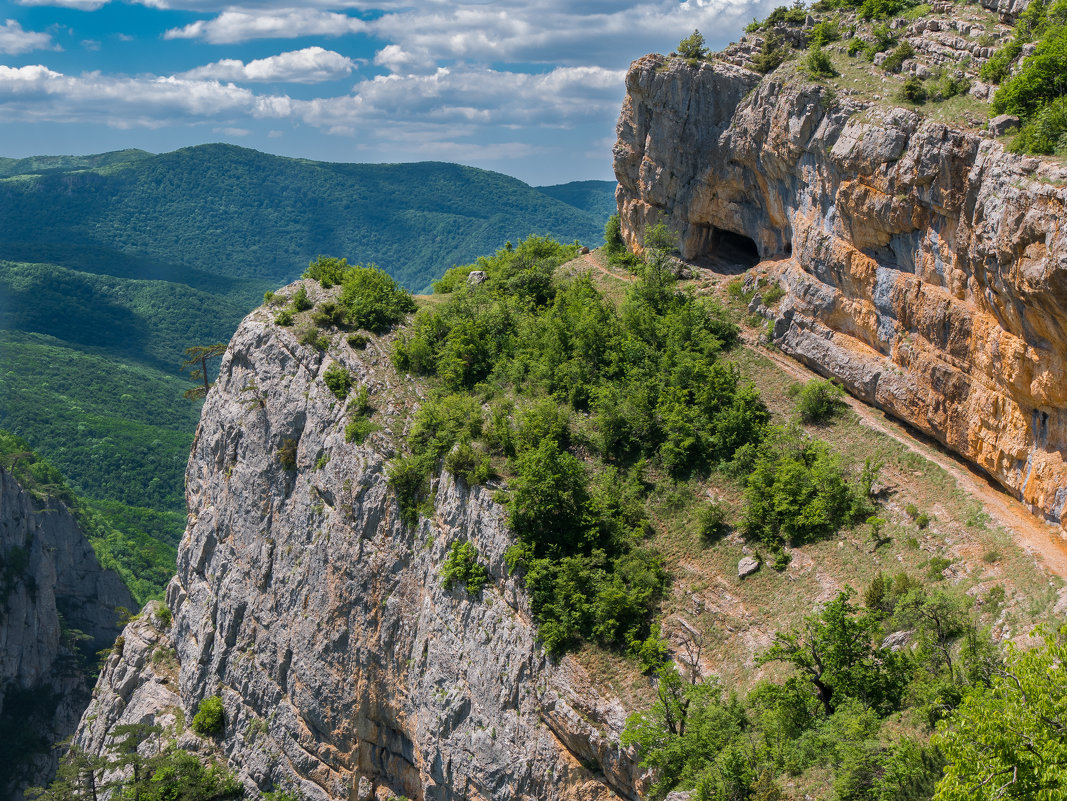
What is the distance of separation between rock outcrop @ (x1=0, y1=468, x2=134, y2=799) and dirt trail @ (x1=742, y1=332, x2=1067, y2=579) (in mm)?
73499

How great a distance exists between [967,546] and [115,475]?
359 feet

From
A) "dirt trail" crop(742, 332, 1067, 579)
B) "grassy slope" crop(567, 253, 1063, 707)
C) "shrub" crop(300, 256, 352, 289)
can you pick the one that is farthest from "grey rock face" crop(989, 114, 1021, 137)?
"shrub" crop(300, 256, 352, 289)

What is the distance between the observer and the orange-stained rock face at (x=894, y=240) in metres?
25.0

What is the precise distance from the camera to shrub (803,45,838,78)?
37.8m

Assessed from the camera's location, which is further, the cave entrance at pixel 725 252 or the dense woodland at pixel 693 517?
the cave entrance at pixel 725 252

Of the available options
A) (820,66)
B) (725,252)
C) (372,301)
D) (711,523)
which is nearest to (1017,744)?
(711,523)

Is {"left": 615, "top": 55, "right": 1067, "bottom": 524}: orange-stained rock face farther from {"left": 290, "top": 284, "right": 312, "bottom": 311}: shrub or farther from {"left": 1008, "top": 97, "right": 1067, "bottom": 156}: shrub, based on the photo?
{"left": 290, "top": 284, "right": 312, "bottom": 311}: shrub

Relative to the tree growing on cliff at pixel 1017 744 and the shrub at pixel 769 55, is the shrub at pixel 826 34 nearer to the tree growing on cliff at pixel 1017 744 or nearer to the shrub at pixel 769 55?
the shrub at pixel 769 55

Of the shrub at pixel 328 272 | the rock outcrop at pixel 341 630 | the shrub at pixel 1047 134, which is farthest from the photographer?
the shrub at pixel 328 272

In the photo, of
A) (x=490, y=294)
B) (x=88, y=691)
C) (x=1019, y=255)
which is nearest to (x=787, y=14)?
(x=490, y=294)

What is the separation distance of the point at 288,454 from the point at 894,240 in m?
32.6

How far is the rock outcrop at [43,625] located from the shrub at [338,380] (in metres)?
51.3

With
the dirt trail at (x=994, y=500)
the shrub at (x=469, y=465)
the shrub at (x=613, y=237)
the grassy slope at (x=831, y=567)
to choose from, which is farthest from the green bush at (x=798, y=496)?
the shrub at (x=613, y=237)

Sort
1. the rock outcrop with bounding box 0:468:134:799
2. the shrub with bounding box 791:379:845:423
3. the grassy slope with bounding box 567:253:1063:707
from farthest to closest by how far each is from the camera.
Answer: the rock outcrop with bounding box 0:468:134:799 < the shrub with bounding box 791:379:845:423 < the grassy slope with bounding box 567:253:1063:707
